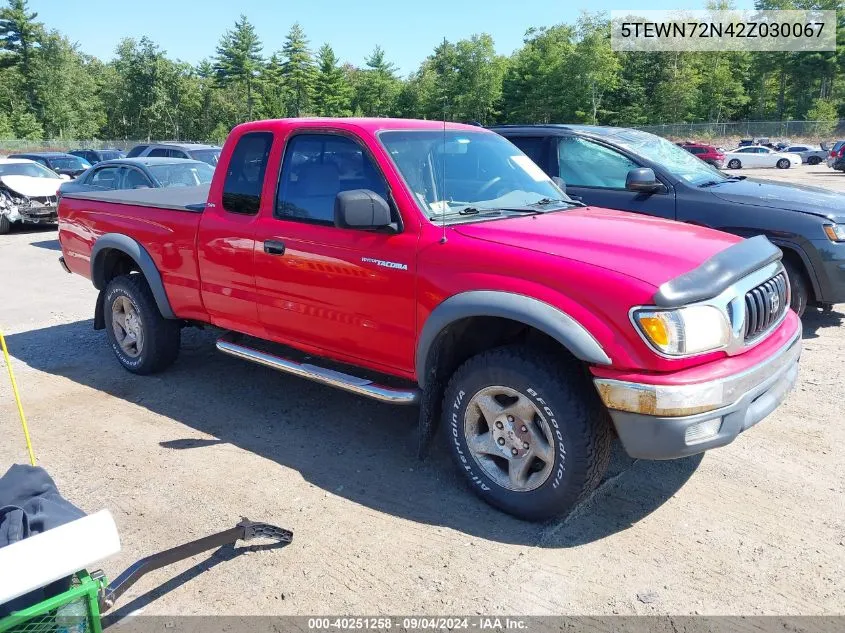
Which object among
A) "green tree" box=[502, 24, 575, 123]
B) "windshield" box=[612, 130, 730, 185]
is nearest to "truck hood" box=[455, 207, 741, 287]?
"windshield" box=[612, 130, 730, 185]

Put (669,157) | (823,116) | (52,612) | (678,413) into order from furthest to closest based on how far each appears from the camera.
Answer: (823,116)
(669,157)
(678,413)
(52,612)

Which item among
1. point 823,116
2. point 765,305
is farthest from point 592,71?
point 765,305

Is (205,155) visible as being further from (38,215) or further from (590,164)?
(590,164)

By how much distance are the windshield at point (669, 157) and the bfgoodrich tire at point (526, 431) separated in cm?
414

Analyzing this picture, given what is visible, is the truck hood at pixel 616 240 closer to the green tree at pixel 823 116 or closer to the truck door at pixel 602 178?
the truck door at pixel 602 178

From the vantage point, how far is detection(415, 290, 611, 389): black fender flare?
3215 mm

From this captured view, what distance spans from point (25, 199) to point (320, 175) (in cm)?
1391

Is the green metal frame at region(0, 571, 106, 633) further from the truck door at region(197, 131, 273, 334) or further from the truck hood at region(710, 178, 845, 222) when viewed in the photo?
the truck hood at region(710, 178, 845, 222)

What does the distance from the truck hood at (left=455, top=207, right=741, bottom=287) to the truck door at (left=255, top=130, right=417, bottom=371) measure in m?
0.52

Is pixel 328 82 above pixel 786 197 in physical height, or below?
above

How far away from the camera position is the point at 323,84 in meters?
63.1

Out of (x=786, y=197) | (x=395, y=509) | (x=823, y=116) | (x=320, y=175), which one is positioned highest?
(x=823, y=116)

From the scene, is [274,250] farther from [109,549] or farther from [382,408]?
[109,549]

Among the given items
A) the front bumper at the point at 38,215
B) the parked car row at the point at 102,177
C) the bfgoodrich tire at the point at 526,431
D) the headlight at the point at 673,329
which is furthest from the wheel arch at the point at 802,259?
the front bumper at the point at 38,215
